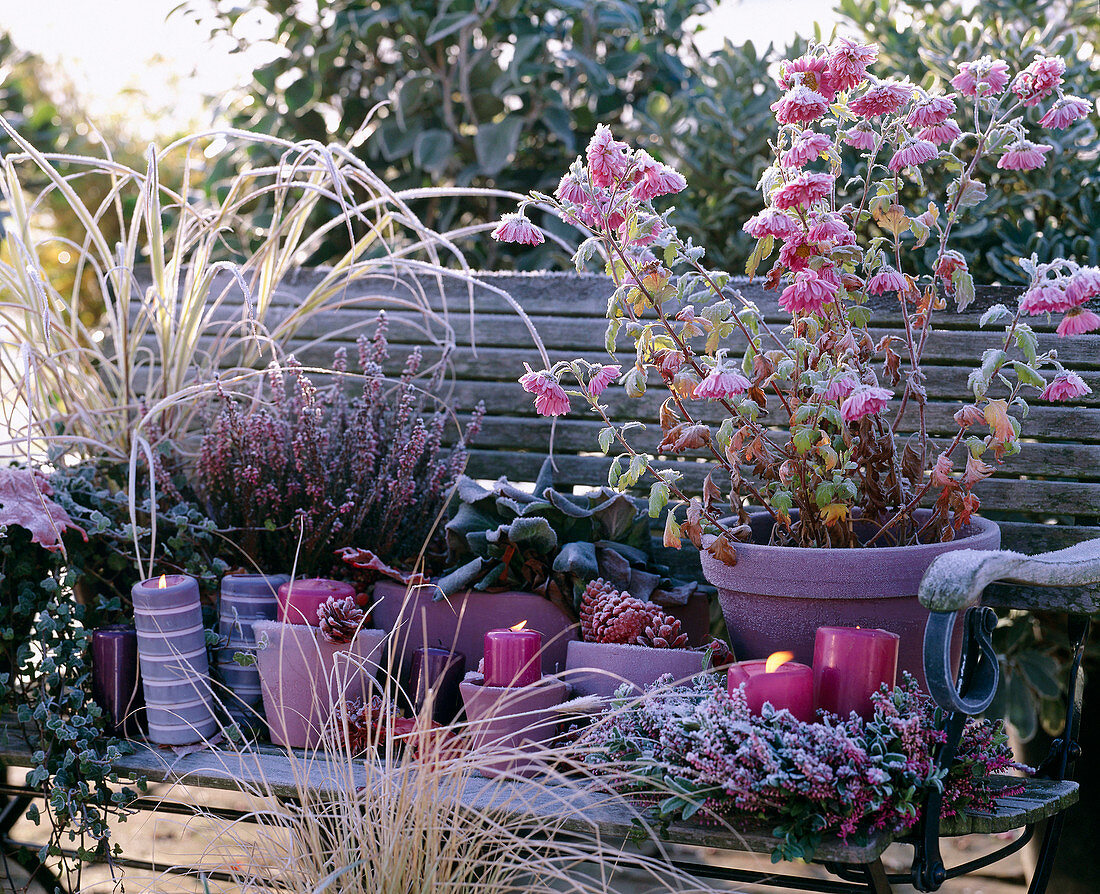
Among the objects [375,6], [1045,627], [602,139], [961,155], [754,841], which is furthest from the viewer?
[375,6]

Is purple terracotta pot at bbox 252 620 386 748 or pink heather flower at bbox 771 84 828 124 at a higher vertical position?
pink heather flower at bbox 771 84 828 124

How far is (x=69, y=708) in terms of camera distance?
151 cm

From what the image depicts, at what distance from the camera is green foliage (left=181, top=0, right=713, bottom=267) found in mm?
2664

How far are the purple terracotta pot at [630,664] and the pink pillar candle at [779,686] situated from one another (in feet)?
0.53

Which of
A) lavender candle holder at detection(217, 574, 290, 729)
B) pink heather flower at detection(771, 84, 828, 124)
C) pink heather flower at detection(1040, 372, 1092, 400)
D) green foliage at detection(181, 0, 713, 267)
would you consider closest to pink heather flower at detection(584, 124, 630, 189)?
pink heather flower at detection(771, 84, 828, 124)

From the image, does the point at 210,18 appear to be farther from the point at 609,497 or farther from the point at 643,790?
the point at 643,790

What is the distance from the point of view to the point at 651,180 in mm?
1301

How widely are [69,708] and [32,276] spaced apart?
728mm

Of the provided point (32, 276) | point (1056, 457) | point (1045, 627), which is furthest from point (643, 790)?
point (1045, 627)

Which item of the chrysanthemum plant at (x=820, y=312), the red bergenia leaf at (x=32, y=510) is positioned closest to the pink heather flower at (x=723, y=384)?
the chrysanthemum plant at (x=820, y=312)

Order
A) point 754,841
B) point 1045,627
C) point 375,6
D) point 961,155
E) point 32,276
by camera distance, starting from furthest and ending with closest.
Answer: point 375,6, point 1045,627, point 961,155, point 32,276, point 754,841

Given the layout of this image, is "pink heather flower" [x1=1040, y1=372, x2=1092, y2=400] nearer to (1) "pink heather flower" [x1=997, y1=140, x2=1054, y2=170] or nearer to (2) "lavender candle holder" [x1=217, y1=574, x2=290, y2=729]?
(1) "pink heather flower" [x1=997, y1=140, x2=1054, y2=170]

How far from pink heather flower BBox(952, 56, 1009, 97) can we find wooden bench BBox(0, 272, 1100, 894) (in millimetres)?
552

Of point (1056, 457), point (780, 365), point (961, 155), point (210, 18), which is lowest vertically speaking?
point (1056, 457)
